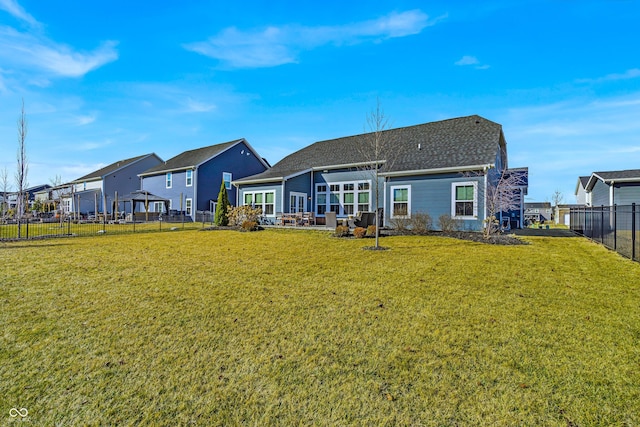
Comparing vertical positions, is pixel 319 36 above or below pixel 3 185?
above

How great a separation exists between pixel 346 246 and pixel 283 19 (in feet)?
28.8

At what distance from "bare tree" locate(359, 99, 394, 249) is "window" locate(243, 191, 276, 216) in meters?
6.79

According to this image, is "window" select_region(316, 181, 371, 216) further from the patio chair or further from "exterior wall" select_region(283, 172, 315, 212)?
the patio chair

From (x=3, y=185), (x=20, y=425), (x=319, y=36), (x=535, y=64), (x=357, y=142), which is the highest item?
(x=319, y=36)

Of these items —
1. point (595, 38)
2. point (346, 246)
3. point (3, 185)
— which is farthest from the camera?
point (3, 185)

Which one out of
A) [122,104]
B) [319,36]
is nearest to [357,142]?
[319,36]

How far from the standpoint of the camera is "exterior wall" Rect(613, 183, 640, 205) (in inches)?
806

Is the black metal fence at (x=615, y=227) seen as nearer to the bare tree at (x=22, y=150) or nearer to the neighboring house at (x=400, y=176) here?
the neighboring house at (x=400, y=176)

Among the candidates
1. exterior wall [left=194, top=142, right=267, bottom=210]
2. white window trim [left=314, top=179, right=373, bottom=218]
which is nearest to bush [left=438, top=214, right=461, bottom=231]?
white window trim [left=314, top=179, right=373, bottom=218]

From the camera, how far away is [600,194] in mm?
25141

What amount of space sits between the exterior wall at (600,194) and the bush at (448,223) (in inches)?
646

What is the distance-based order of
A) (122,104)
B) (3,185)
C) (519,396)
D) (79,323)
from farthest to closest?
(3,185)
(122,104)
(79,323)
(519,396)

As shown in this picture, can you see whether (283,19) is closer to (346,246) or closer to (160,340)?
(346,246)

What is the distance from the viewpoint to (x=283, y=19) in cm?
1125
